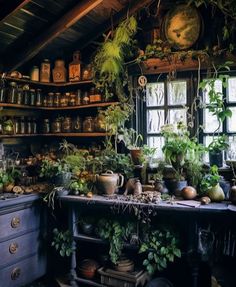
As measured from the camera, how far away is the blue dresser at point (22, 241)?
3.35 meters

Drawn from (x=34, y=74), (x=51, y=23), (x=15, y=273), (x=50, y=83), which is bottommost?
(x=15, y=273)

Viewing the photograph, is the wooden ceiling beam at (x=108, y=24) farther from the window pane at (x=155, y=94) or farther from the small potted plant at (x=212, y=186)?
the small potted plant at (x=212, y=186)

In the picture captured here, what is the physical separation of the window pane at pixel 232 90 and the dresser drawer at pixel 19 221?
2.31 m

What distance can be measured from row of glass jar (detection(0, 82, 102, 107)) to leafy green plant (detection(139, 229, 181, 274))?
1.77m

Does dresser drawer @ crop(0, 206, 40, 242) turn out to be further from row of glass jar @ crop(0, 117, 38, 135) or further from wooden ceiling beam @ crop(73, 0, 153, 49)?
wooden ceiling beam @ crop(73, 0, 153, 49)

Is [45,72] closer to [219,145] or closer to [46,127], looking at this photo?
[46,127]

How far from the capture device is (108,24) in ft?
13.9

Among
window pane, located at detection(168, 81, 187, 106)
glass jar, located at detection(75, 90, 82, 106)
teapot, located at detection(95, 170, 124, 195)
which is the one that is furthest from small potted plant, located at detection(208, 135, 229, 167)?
glass jar, located at detection(75, 90, 82, 106)

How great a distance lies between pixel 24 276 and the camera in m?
3.56

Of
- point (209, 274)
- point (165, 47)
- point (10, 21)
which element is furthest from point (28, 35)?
point (209, 274)

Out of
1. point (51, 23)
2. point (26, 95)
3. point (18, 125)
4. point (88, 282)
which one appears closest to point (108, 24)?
point (51, 23)

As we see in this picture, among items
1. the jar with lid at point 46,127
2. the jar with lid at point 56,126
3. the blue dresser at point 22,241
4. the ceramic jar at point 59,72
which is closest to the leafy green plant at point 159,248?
the blue dresser at point 22,241

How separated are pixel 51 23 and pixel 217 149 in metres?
2.28

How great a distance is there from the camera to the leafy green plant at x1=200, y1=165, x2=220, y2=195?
3305mm
